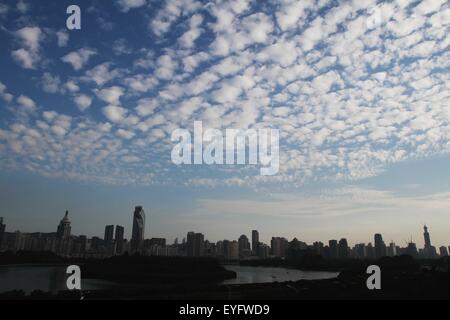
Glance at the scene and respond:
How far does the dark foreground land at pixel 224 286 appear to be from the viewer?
1462 inches

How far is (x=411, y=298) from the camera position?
36469 mm

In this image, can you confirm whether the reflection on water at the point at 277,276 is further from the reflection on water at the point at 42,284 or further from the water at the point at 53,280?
the reflection on water at the point at 42,284

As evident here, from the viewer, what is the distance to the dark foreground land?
37.1m

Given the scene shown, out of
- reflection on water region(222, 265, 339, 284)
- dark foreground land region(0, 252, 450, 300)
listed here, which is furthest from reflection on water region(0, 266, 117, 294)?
reflection on water region(222, 265, 339, 284)

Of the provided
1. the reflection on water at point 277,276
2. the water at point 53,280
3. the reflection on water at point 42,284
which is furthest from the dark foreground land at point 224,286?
the reflection on water at point 277,276

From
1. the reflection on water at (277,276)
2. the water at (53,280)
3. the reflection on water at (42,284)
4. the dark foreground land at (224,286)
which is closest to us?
the dark foreground land at (224,286)

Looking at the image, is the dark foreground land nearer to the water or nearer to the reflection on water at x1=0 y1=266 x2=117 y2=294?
the reflection on water at x1=0 y1=266 x2=117 y2=294

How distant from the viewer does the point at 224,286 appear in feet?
157

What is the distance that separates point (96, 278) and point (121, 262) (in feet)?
32.7

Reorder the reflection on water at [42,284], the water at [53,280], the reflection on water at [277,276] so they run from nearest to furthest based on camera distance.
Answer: the reflection on water at [42,284] < the water at [53,280] < the reflection on water at [277,276]
